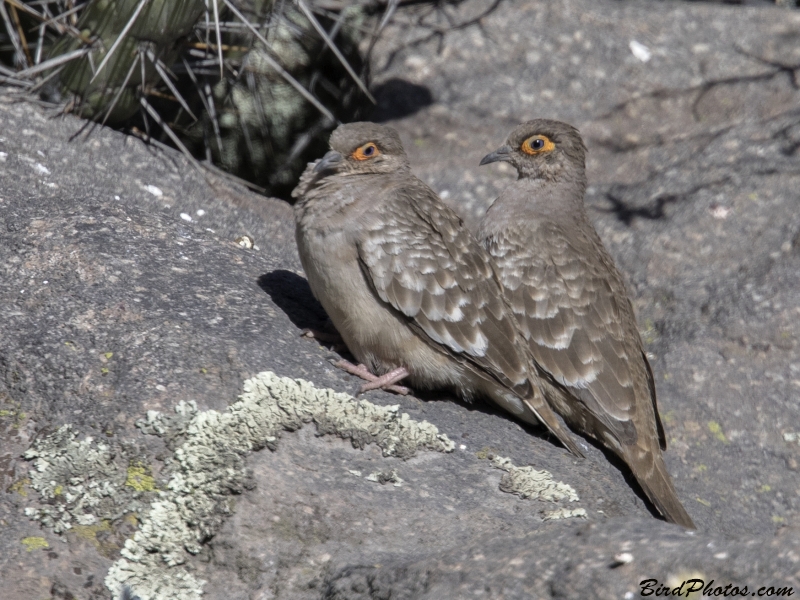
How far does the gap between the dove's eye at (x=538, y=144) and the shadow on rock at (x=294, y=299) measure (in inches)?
78.0

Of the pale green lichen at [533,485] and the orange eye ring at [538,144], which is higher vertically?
the orange eye ring at [538,144]

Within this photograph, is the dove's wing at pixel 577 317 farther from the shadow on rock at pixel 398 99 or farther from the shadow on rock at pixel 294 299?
the shadow on rock at pixel 398 99

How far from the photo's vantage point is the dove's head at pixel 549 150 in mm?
6367

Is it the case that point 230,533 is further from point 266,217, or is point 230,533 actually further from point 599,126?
point 599,126

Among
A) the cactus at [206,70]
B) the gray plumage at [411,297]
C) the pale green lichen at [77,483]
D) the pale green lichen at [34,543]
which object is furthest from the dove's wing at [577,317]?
the pale green lichen at [34,543]

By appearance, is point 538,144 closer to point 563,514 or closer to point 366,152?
point 366,152

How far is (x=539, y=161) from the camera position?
21.0 ft

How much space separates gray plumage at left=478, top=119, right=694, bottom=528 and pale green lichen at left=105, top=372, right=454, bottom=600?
133cm

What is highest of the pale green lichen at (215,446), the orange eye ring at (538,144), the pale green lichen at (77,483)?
the orange eye ring at (538,144)

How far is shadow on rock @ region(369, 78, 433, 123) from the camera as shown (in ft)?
30.0

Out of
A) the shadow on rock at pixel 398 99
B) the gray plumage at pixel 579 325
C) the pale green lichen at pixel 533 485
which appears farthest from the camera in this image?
the shadow on rock at pixel 398 99

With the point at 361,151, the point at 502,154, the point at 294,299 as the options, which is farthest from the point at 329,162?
the point at 502,154

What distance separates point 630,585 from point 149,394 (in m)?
2.21

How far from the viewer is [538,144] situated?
639cm
